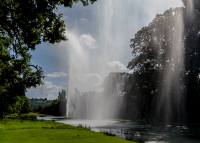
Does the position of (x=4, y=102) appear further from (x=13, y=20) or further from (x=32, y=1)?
(x=32, y=1)

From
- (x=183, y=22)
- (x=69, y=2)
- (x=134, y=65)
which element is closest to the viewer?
(x=69, y=2)

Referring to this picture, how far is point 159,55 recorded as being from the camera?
111ft

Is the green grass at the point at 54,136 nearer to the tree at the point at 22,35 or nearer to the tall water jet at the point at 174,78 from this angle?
the tree at the point at 22,35

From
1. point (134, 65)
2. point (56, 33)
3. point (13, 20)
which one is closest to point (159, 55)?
point (134, 65)

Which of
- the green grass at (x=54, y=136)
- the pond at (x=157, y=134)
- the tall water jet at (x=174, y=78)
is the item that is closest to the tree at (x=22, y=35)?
the green grass at (x=54, y=136)

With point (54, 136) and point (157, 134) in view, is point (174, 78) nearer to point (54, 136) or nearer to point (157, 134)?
point (157, 134)

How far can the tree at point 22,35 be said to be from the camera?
357 inches

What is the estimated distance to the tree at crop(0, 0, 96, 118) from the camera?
29.8 ft

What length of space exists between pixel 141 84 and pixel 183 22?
44.4 ft

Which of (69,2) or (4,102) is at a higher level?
(69,2)

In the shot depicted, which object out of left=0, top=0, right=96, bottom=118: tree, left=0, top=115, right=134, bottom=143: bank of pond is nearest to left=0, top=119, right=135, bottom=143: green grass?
left=0, top=115, right=134, bottom=143: bank of pond

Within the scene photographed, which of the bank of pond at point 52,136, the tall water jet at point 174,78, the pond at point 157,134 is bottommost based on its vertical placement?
the pond at point 157,134

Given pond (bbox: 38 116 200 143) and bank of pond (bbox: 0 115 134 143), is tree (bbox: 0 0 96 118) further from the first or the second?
pond (bbox: 38 116 200 143)

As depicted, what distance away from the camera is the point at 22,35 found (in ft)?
35.3
